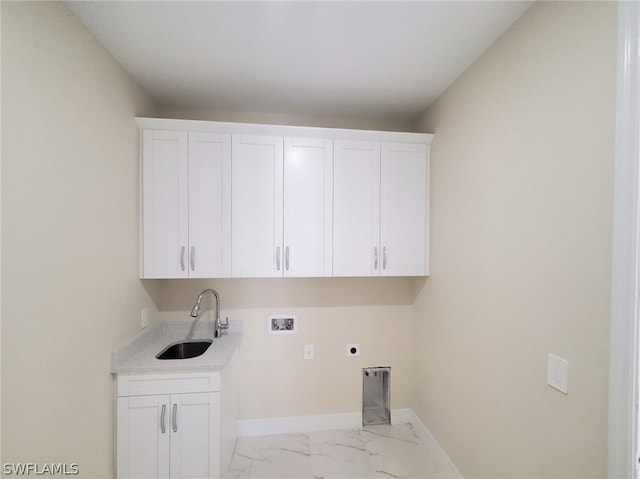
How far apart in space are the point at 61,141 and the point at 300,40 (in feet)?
4.02

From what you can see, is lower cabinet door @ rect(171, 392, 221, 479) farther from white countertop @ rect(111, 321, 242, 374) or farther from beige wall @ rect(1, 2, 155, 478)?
beige wall @ rect(1, 2, 155, 478)

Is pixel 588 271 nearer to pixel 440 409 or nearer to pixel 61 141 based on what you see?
pixel 440 409

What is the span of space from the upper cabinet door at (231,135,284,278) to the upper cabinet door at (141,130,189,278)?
0.33 meters

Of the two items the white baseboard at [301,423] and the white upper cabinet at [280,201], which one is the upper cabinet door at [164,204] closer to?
the white upper cabinet at [280,201]

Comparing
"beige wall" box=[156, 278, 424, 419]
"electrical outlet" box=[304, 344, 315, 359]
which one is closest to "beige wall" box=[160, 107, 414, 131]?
"beige wall" box=[156, 278, 424, 419]

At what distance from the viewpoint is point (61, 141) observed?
1.14 m

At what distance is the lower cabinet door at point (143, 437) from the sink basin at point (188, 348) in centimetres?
44

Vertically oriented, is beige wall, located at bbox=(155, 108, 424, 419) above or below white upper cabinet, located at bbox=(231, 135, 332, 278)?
below

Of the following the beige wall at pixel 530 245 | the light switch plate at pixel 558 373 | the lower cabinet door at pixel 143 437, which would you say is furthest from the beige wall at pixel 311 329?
the light switch plate at pixel 558 373

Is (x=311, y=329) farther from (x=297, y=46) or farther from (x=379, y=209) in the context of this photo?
(x=297, y=46)

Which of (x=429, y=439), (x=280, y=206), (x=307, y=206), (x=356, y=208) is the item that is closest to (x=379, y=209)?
(x=356, y=208)

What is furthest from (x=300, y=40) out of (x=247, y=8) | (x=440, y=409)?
(x=440, y=409)

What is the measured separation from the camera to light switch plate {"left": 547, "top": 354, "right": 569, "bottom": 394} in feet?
3.33

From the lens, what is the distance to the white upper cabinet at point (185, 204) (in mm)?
1768
